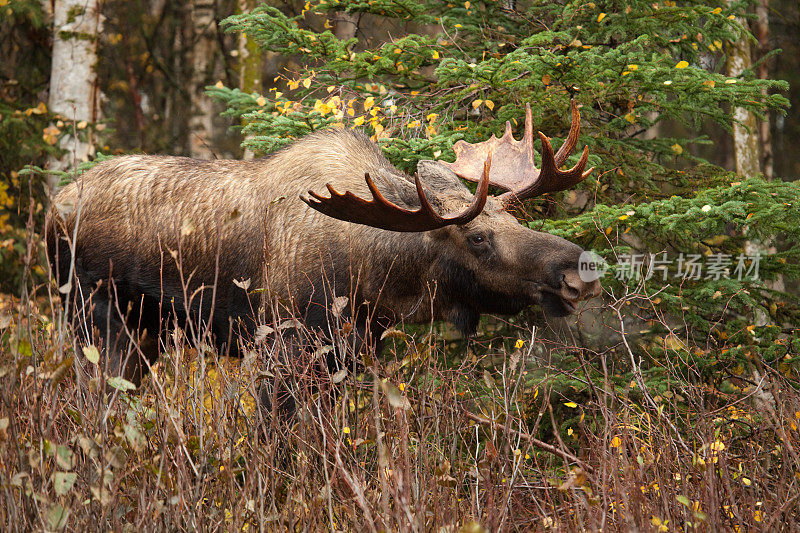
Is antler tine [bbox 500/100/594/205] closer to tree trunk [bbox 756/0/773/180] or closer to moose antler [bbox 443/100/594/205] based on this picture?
moose antler [bbox 443/100/594/205]

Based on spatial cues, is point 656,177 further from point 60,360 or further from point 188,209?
point 60,360

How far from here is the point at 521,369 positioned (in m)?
3.09

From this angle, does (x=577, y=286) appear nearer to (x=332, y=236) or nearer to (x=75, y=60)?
(x=332, y=236)

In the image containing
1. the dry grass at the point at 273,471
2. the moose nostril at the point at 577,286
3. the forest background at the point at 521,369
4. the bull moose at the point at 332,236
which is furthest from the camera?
the bull moose at the point at 332,236

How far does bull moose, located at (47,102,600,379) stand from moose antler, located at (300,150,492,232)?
0.03 feet

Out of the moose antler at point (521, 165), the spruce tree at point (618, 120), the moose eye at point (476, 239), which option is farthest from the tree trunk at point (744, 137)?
the moose eye at point (476, 239)

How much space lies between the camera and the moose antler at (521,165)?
496 cm

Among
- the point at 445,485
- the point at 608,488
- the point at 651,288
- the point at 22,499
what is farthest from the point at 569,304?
the point at 22,499

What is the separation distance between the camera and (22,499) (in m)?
2.90

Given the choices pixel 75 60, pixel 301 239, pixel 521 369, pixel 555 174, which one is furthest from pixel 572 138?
pixel 75 60

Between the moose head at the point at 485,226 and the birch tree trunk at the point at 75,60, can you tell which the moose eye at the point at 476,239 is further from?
the birch tree trunk at the point at 75,60

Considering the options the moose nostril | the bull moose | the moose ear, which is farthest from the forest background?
the moose ear

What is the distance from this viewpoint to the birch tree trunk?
952 cm

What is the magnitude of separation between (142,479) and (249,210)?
289 centimetres
